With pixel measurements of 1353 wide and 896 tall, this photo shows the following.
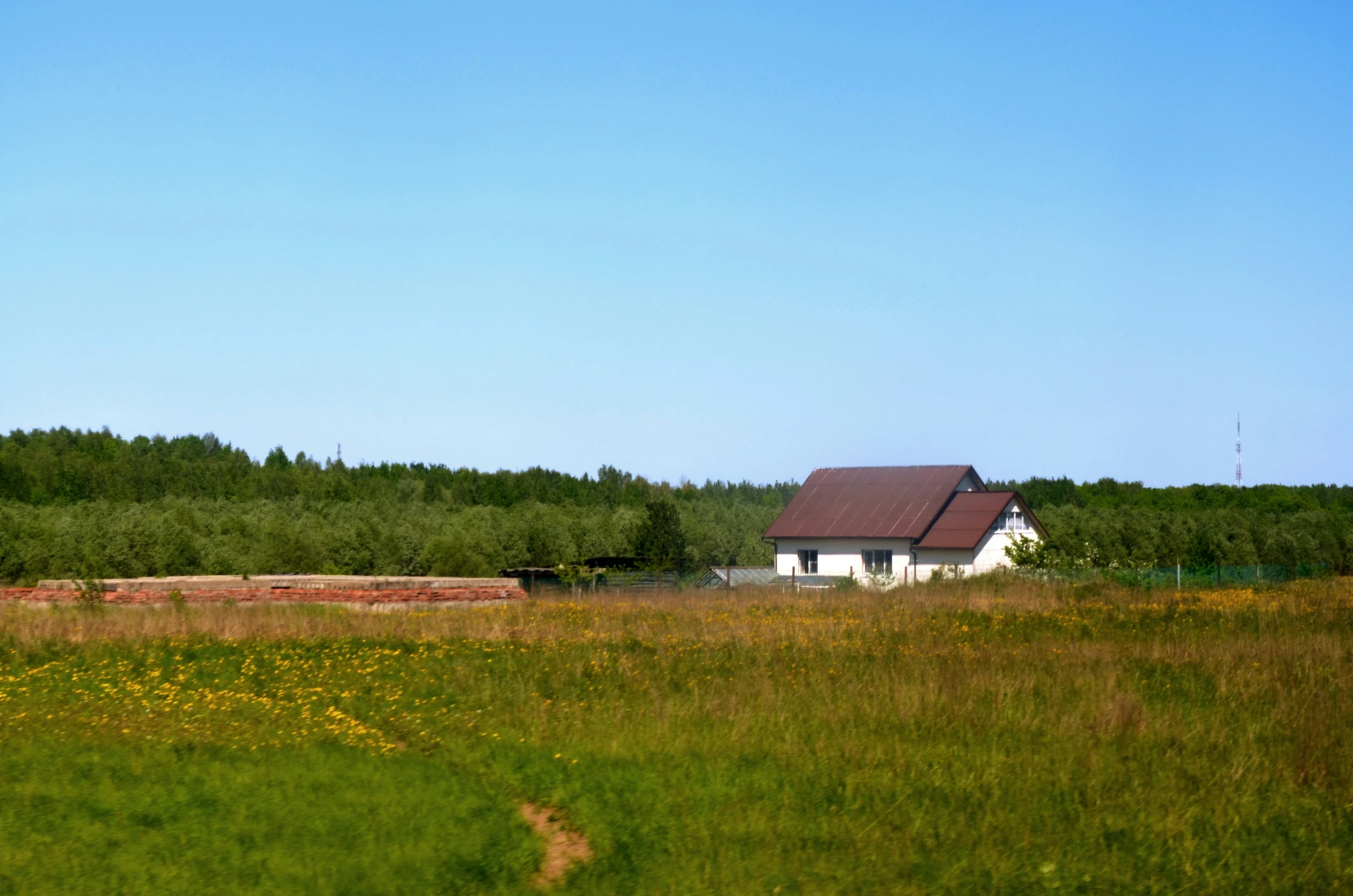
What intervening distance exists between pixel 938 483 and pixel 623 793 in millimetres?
47301

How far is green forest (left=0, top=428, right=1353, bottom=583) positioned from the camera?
52.8m

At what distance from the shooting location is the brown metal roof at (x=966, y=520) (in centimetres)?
5084

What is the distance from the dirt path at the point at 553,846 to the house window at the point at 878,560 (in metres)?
44.4

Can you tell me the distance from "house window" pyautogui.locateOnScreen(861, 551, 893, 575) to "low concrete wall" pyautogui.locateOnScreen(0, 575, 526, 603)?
89.2ft

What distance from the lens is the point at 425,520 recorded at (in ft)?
218

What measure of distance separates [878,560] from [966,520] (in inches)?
166

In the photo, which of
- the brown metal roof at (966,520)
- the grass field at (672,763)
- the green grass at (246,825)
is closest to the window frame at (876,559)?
the brown metal roof at (966,520)

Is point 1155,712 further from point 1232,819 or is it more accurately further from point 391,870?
point 391,870

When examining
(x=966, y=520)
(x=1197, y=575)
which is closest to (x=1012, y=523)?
(x=966, y=520)

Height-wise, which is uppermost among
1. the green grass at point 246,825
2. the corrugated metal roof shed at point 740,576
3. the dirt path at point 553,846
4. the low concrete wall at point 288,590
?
the low concrete wall at point 288,590

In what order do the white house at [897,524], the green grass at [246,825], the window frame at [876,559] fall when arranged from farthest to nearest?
the window frame at [876,559]
the white house at [897,524]
the green grass at [246,825]

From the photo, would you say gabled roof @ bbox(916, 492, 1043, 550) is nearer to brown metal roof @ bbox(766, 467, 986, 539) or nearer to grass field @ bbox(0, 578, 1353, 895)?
brown metal roof @ bbox(766, 467, 986, 539)

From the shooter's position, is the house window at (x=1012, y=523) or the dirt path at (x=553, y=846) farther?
the house window at (x=1012, y=523)

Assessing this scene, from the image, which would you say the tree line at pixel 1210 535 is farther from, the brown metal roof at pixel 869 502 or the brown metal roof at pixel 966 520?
the brown metal roof at pixel 869 502
